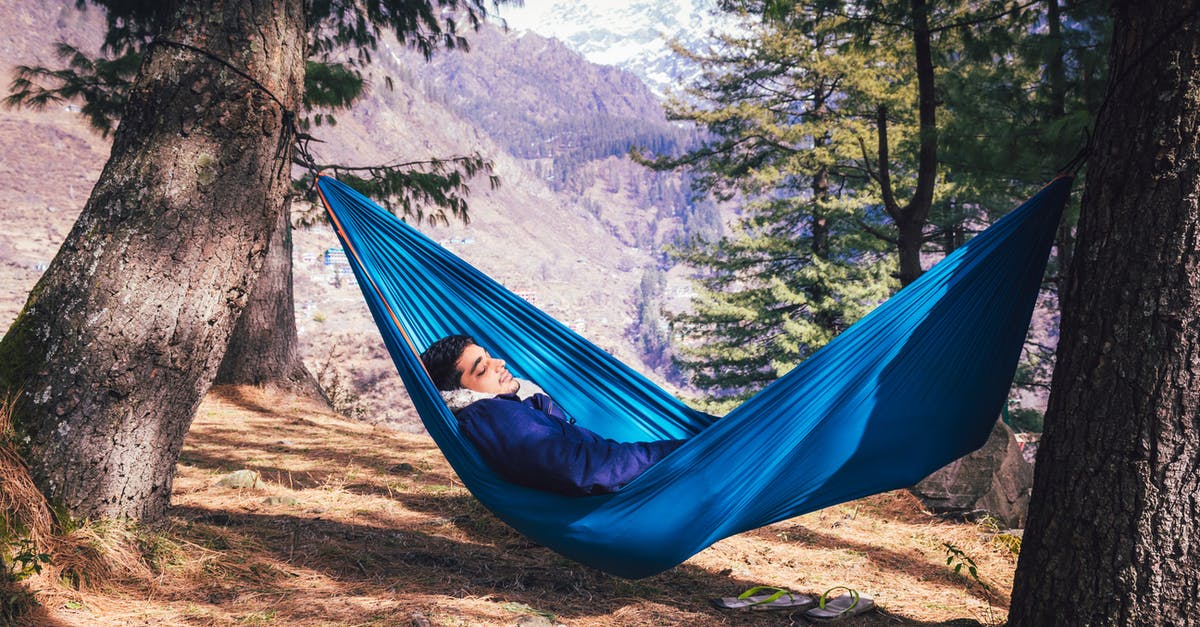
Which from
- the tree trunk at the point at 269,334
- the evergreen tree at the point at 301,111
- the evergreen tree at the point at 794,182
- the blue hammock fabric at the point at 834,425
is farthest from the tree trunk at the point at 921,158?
the evergreen tree at the point at 794,182

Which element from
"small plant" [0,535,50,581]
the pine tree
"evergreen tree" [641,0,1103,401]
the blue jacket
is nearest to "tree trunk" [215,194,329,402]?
the pine tree

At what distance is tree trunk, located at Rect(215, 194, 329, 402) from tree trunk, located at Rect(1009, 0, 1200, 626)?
4.24 meters

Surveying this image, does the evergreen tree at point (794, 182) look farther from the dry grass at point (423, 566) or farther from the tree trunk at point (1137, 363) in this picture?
the tree trunk at point (1137, 363)

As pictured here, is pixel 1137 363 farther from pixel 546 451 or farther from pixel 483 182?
pixel 483 182

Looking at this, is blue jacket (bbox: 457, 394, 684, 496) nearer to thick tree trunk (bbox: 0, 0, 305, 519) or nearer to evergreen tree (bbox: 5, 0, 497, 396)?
thick tree trunk (bbox: 0, 0, 305, 519)

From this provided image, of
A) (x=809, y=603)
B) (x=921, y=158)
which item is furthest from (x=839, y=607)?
(x=921, y=158)

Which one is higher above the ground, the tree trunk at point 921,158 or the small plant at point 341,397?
the tree trunk at point 921,158

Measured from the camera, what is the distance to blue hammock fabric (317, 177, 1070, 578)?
173 cm

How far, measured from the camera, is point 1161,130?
4.43 ft

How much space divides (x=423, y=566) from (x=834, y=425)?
1138 millimetres

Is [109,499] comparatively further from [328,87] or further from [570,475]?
[328,87]

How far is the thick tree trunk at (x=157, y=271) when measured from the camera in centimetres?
173

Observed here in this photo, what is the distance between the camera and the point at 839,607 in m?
1.90

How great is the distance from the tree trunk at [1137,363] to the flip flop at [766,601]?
1.95ft
